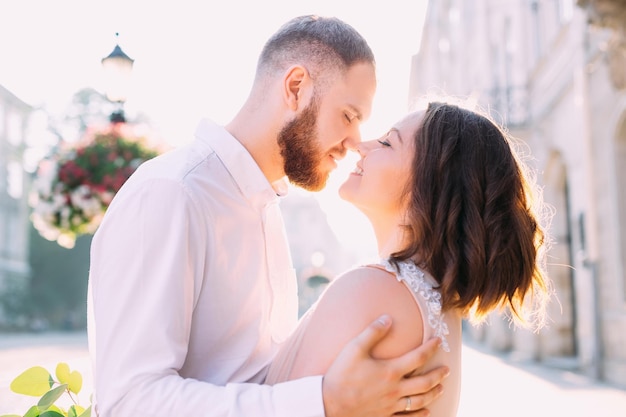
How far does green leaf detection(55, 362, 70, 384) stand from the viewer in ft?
8.47

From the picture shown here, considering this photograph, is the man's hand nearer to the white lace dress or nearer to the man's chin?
the white lace dress

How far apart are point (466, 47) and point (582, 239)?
1607 centimetres

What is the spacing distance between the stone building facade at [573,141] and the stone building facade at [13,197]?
1367 inches

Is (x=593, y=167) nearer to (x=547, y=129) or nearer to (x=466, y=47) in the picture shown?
(x=547, y=129)

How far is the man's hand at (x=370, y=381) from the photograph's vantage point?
1974 millimetres

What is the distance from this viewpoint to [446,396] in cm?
230

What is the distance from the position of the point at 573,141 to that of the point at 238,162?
13.5 meters

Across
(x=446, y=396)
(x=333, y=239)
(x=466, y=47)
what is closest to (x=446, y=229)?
A: (x=446, y=396)

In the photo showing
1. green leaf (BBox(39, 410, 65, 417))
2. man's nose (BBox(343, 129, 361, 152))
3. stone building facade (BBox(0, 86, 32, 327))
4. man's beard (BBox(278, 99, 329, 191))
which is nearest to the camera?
green leaf (BBox(39, 410, 65, 417))

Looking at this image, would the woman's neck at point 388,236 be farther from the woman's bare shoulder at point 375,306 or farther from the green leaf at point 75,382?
the green leaf at point 75,382

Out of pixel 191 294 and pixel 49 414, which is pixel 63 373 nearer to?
pixel 49 414

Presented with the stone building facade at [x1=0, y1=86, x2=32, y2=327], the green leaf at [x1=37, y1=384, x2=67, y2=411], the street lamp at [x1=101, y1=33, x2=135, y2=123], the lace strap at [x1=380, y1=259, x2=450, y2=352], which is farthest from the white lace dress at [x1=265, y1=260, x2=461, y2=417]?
the stone building facade at [x1=0, y1=86, x2=32, y2=327]

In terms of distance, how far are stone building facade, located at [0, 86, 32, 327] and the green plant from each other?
47.8 metres

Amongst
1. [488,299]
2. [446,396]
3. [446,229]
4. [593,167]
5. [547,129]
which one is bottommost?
[446,396]
